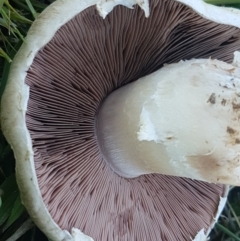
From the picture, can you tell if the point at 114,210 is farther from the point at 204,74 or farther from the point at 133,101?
the point at 204,74

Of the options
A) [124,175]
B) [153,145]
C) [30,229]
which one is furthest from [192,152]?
[30,229]

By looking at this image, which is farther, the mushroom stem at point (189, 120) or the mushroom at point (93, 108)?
the mushroom stem at point (189, 120)

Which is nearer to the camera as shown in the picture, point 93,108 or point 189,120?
point 189,120

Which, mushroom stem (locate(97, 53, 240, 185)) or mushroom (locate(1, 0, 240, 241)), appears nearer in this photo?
mushroom (locate(1, 0, 240, 241))
